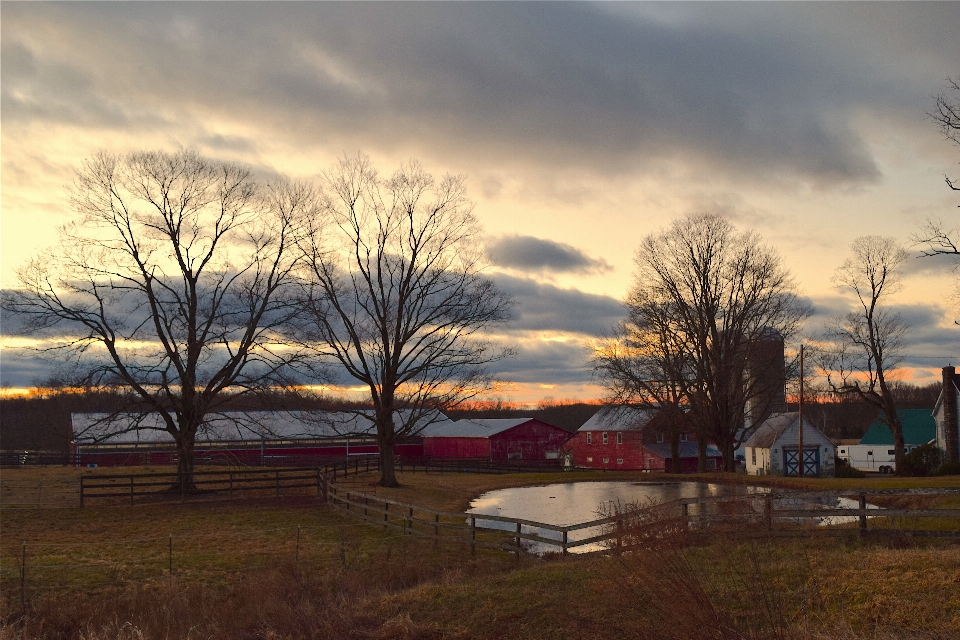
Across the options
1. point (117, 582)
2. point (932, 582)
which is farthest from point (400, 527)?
point (932, 582)

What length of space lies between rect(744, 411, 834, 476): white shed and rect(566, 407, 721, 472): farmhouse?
12.6 metres

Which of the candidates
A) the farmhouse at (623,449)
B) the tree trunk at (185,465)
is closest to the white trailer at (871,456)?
the farmhouse at (623,449)

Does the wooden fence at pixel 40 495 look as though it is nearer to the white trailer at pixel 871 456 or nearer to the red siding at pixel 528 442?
the red siding at pixel 528 442

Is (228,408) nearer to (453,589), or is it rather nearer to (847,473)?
(453,589)

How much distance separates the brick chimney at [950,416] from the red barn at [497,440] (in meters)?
38.1

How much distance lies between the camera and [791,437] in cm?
5397

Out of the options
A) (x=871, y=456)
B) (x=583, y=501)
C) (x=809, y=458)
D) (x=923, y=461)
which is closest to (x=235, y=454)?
(x=583, y=501)

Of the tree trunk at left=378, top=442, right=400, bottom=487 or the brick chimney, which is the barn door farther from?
the tree trunk at left=378, top=442, right=400, bottom=487

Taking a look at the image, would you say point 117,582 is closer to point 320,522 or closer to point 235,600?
point 235,600

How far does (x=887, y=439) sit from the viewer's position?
241 feet

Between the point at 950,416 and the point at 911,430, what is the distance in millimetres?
28661

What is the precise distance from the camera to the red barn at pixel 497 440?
72438 mm

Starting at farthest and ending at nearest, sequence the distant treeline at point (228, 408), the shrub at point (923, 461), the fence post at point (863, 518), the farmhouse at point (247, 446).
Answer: the farmhouse at point (247, 446) → the shrub at point (923, 461) → the distant treeline at point (228, 408) → the fence post at point (863, 518)

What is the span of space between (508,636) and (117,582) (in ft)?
34.3
